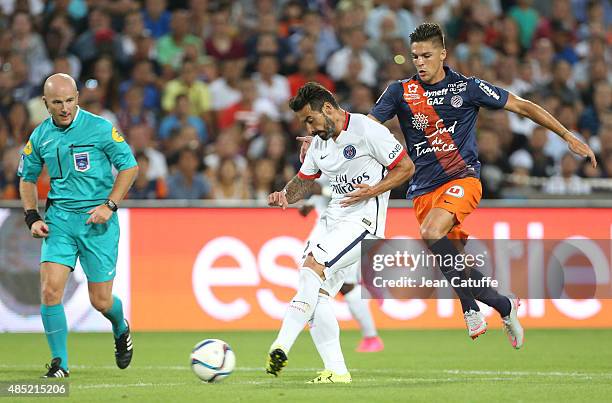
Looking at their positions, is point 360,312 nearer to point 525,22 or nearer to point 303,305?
point 303,305

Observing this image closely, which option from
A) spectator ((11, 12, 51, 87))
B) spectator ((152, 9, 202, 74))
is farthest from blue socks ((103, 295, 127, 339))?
spectator ((152, 9, 202, 74))

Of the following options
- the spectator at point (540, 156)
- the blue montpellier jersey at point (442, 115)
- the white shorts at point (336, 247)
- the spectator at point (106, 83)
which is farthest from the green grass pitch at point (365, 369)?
the spectator at point (106, 83)

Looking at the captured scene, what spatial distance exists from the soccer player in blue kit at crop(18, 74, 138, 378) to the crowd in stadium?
6.01 metres

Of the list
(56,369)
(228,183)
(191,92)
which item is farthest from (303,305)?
(191,92)

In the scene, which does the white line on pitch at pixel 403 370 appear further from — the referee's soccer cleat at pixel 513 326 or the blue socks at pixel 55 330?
the blue socks at pixel 55 330

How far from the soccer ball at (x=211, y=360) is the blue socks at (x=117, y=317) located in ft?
5.18

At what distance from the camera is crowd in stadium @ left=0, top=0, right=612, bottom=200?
660 inches

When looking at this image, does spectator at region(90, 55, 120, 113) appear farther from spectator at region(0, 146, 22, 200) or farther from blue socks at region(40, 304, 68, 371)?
blue socks at region(40, 304, 68, 371)

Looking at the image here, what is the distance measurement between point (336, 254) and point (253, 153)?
833 centimetres

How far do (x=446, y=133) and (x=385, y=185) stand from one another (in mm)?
1135

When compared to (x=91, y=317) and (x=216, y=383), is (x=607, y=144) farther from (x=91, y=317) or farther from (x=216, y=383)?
(x=216, y=383)

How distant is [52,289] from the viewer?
31.8 feet

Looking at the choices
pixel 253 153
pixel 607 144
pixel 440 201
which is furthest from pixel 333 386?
pixel 607 144

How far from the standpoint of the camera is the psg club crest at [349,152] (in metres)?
9.23
